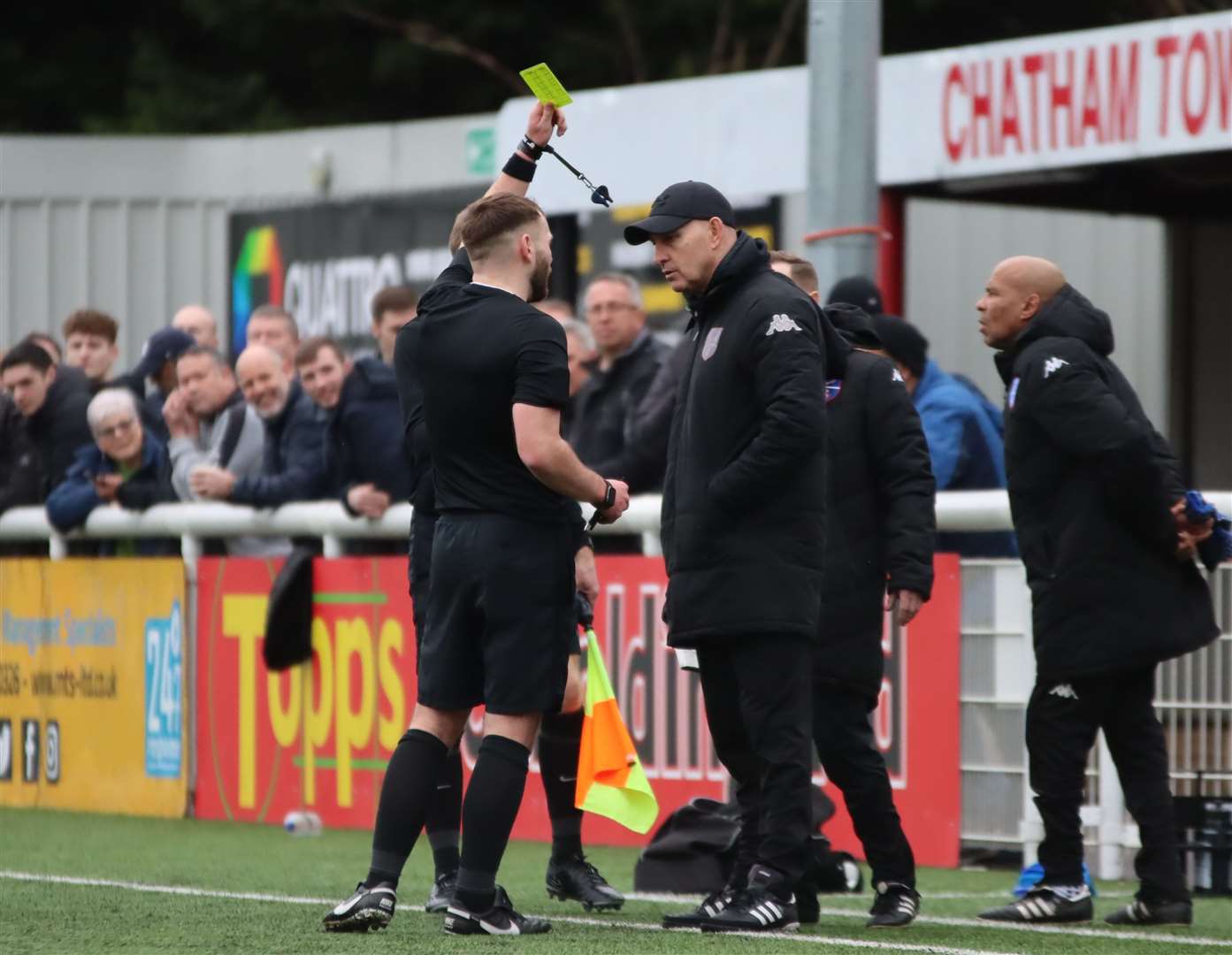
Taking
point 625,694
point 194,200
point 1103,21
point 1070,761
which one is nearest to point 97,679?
point 625,694

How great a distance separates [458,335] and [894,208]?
6.55 meters

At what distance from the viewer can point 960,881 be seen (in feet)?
28.9

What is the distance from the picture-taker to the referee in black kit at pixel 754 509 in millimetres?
6832

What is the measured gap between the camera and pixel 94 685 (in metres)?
11.7

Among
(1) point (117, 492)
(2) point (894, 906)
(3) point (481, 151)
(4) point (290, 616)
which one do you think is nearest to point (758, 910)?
(2) point (894, 906)

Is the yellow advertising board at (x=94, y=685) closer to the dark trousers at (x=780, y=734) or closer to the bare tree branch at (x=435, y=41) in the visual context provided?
the dark trousers at (x=780, y=734)

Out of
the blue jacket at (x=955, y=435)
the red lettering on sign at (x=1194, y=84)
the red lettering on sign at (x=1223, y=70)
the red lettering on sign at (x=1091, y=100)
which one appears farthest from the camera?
the red lettering on sign at (x=1091, y=100)

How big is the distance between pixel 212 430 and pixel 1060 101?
4.05 metres

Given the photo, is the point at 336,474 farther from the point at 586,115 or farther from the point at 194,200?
the point at 194,200

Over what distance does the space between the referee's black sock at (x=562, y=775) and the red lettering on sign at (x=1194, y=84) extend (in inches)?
190

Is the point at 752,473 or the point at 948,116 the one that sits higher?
the point at 948,116

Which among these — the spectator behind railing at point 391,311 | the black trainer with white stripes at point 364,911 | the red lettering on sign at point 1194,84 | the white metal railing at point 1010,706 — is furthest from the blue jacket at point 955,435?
the black trainer with white stripes at point 364,911

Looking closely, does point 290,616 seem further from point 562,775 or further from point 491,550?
point 491,550

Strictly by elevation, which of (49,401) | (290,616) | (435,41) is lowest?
(290,616)
